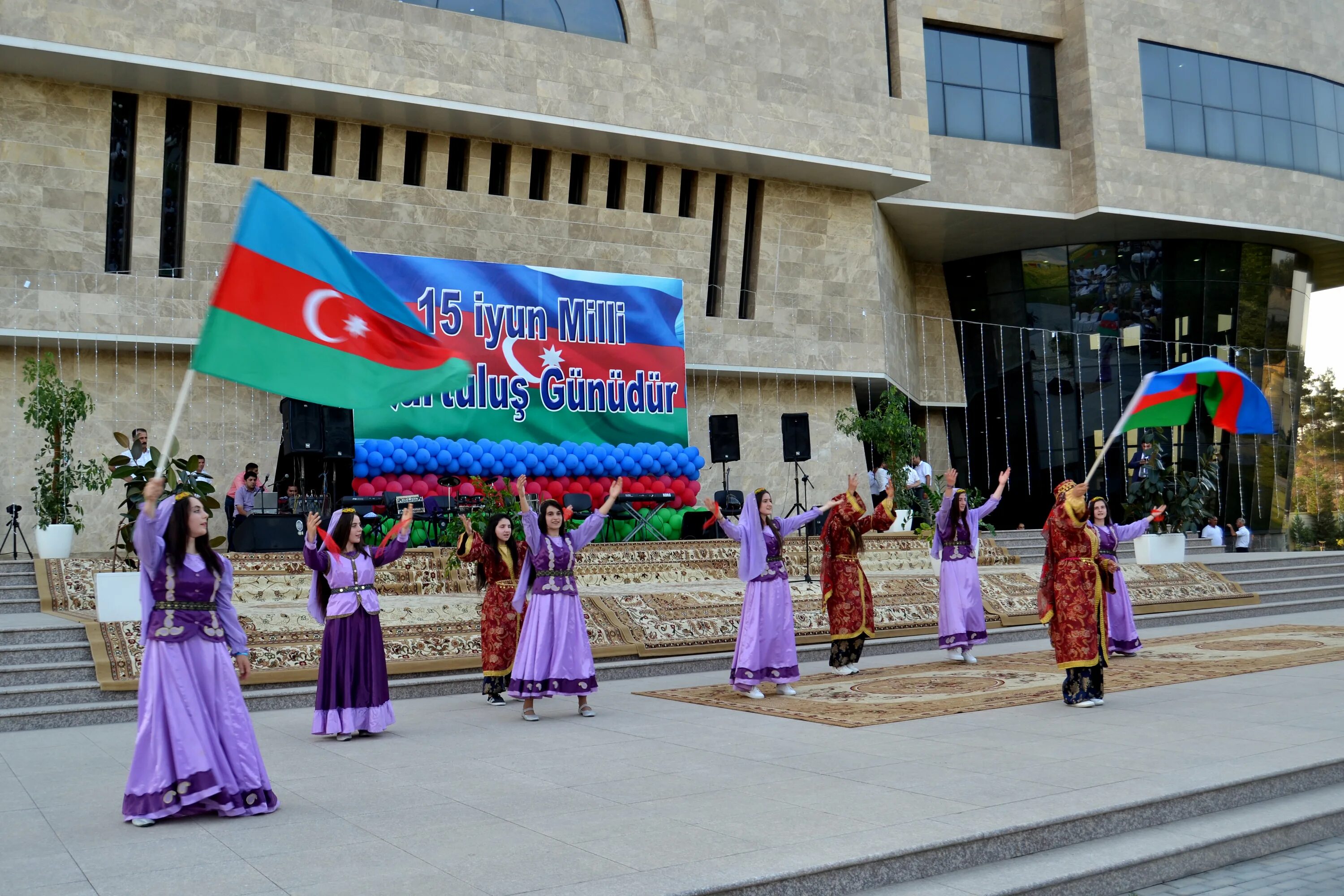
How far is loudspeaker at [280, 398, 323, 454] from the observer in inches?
577

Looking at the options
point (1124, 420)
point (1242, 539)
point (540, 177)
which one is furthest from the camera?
point (1242, 539)

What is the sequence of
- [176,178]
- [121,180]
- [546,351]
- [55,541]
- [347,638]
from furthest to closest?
[546,351] → [176,178] → [121,180] → [55,541] → [347,638]

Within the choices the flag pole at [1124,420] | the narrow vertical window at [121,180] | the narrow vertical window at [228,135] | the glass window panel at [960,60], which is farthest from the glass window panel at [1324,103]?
the narrow vertical window at [121,180]

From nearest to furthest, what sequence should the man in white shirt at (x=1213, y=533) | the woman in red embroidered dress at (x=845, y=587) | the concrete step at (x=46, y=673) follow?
the concrete step at (x=46, y=673) → the woman in red embroidered dress at (x=845, y=587) → the man in white shirt at (x=1213, y=533)

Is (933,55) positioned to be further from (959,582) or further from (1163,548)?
(959,582)

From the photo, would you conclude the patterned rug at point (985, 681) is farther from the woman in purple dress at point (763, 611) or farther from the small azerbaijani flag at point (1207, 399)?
the small azerbaijani flag at point (1207, 399)

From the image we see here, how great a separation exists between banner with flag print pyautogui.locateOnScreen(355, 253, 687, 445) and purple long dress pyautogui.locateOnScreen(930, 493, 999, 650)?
31.0 feet

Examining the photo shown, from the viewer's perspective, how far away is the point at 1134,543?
19.4m

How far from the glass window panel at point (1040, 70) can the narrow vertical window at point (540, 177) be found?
39.6ft

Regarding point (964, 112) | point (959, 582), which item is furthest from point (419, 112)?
point (964, 112)

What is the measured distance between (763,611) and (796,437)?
8877mm

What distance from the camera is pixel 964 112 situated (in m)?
25.9

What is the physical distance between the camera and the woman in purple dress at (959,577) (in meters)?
10.9

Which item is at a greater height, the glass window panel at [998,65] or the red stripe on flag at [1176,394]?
the glass window panel at [998,65]
